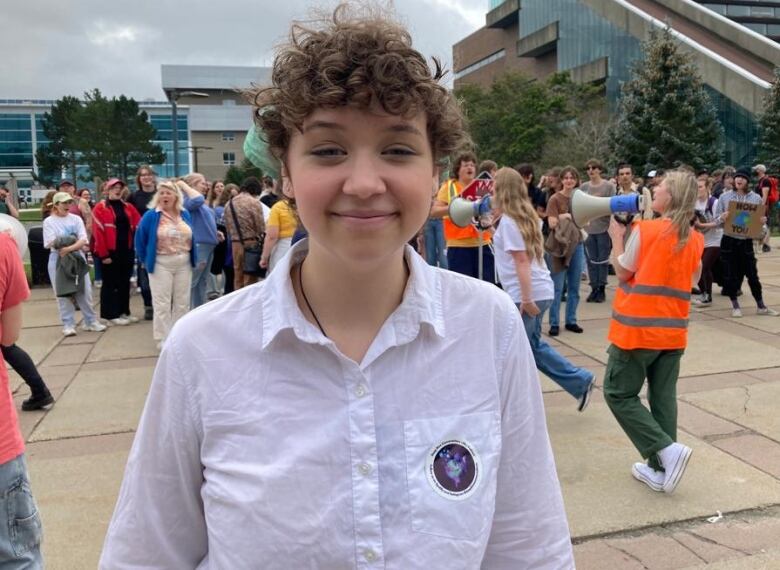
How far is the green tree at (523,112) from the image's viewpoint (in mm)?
39125

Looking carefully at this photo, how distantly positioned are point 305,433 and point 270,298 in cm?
Result: 28

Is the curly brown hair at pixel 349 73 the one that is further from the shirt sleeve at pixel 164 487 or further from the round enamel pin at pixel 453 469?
the round enamel pin at pixel 453 469

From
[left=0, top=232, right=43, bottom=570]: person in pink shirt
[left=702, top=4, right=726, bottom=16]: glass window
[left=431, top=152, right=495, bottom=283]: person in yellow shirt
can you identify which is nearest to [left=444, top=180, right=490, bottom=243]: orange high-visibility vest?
[left=431, top=152, right=495, bottom=283]: person in yellow shirt

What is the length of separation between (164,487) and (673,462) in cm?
329

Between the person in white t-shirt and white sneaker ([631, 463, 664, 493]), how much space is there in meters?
1.07

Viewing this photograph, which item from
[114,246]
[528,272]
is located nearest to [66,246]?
[114,246]

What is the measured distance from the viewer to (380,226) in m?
1.26

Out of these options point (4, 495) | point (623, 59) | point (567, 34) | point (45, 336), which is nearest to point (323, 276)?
point (4, 495)

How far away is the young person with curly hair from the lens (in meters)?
1.24

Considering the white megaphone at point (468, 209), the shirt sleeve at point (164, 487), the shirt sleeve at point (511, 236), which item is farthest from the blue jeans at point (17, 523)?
the white megaphone at point (468, 209)

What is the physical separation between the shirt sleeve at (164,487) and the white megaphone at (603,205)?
11.1ft

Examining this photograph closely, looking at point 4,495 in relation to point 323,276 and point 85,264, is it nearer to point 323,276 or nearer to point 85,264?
point 323,276

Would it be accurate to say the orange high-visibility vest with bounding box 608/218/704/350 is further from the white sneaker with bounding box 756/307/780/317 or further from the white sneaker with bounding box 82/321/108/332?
the white sneaker with bounding box 82/321/108/332

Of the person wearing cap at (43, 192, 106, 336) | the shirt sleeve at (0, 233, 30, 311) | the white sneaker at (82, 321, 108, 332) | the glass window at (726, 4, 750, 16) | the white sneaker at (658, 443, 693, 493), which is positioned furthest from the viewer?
the glass window at (726, 4, 750, 16)
